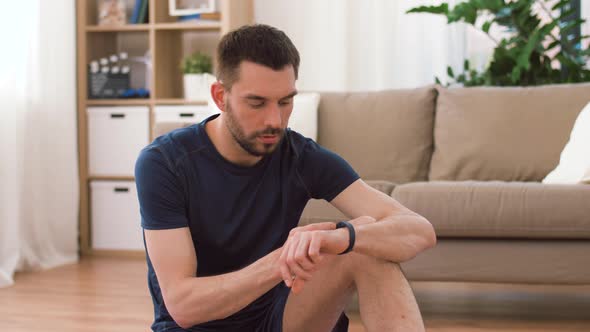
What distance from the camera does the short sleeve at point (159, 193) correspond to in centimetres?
160

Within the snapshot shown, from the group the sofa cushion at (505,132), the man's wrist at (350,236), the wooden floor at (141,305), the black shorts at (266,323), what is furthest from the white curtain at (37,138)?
the man's wrist at (350,236)

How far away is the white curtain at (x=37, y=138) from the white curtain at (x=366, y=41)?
1.27 meters

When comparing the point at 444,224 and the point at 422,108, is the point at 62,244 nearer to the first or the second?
the point at 422,108

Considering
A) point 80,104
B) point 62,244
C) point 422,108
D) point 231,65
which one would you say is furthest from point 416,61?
point 231,65

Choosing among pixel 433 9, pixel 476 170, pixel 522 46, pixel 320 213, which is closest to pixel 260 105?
pixel 320 213

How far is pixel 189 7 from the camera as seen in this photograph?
4.71 m

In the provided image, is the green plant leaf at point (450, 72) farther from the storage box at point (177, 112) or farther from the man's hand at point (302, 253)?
the man's hand at point (302, 253)

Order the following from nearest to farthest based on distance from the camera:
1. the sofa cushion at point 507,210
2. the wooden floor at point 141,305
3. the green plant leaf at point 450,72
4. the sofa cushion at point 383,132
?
the sofa cushion at point 507,210 → the wooden floor at point 141,305 → the sofa cushion at point 383,132 → the green plant leaf at point 450,72

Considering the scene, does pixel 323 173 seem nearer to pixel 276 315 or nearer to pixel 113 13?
pixel 276 315

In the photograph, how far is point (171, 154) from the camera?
1.66 metres

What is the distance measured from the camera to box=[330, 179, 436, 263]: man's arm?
1.59m

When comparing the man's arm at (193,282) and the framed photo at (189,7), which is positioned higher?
the framed photo at (189,7)

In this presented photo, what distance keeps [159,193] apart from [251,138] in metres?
0.21

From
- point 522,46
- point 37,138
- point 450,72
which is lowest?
point 37,138
